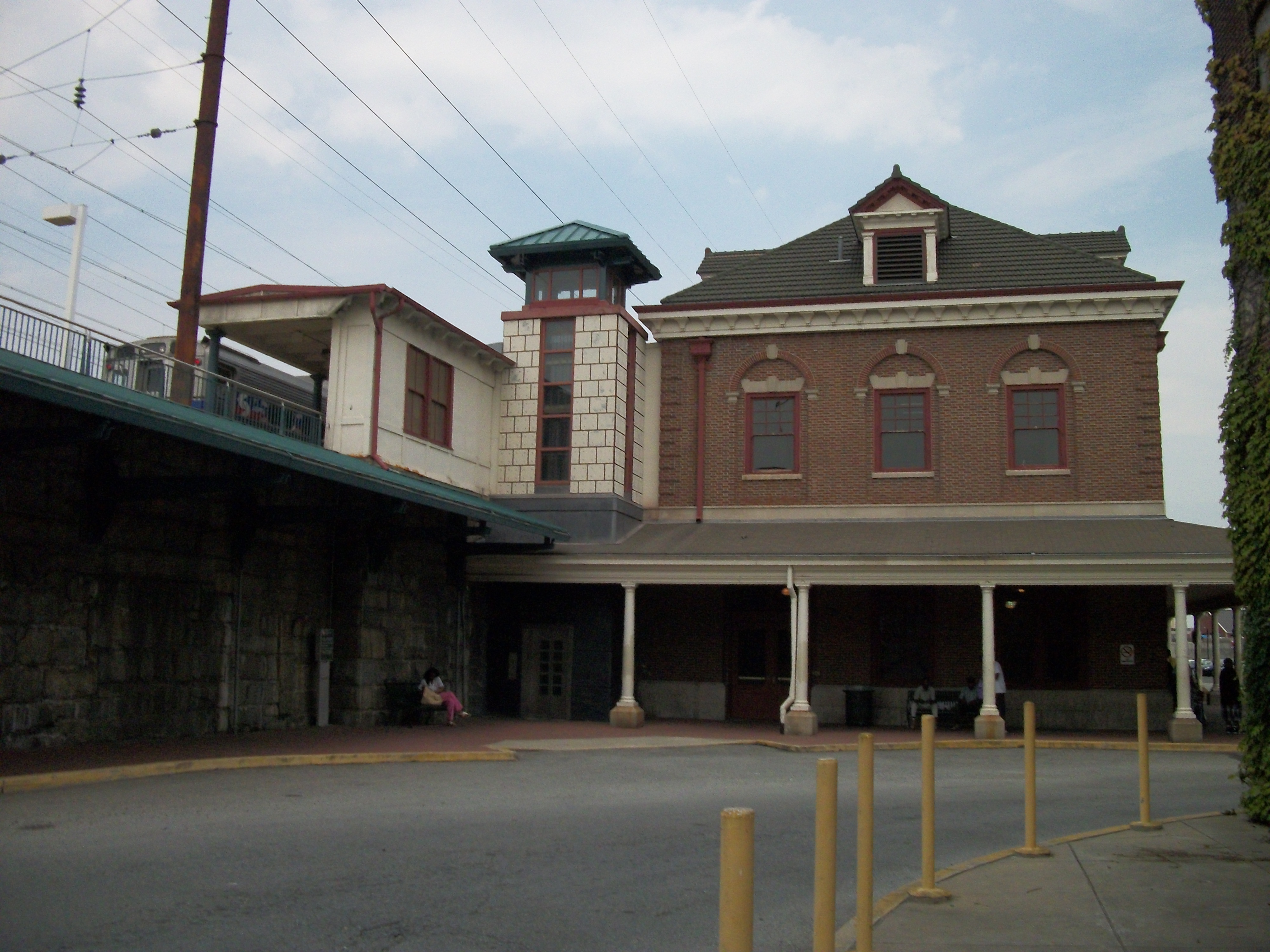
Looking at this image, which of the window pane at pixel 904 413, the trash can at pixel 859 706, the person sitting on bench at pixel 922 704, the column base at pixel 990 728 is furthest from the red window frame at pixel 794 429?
the column base at pixel 990 728

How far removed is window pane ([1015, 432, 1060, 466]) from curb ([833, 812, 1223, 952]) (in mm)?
13304

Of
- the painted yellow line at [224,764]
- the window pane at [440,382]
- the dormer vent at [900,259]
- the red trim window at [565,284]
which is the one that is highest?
the dormer vent at [900,259]

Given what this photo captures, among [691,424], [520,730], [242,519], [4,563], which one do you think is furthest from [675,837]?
[691,424]

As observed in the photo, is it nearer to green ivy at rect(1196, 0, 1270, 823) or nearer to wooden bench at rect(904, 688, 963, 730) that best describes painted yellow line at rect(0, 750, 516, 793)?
green ivy at rect(1196, 0, 1270, 823)

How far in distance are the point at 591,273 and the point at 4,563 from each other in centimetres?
1512

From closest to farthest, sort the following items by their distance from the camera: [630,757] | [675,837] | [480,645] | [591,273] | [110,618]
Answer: [675,837] < [110,618] < [630,757] < [480,645] < [591,273]

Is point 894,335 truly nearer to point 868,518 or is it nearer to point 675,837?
point 868,518

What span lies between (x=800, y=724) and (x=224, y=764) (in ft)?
36.1

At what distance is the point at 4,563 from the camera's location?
45.0ft

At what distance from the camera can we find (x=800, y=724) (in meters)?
21.7

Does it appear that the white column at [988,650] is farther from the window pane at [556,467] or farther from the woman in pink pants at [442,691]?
the woman in pink pants at [442,691]

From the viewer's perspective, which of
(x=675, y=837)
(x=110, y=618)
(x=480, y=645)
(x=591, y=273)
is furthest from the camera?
(x=591, y=273)

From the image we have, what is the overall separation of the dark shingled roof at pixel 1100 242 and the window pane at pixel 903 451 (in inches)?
249

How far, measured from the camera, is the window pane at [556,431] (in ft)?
84.4
